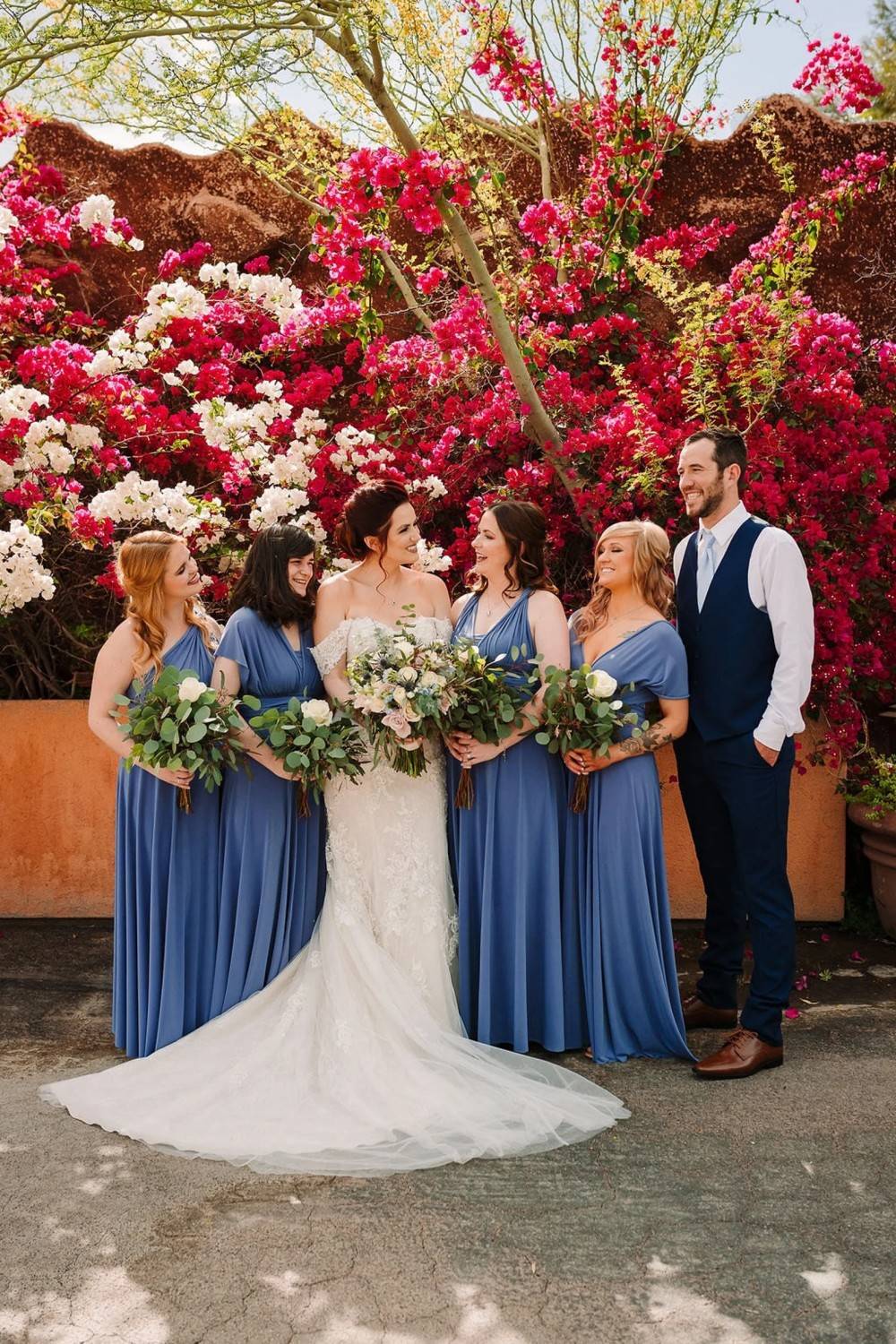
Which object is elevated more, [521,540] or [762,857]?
[521,540]

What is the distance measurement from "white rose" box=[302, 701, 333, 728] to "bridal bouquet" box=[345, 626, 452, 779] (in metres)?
0.11

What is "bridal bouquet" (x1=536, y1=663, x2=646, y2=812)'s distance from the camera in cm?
420

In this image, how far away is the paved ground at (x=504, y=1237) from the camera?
2.67 metres

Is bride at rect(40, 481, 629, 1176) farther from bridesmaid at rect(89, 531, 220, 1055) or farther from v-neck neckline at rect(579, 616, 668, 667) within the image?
v-neck neckline at rect(579, 616, 668, 667)

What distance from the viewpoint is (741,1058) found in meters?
4.15

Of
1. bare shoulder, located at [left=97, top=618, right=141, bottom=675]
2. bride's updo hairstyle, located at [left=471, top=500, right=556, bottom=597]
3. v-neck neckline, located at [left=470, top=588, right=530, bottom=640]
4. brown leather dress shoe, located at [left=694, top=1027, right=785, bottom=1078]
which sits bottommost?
brown leather dress shoe, located at [left=694, top=1027, right=785, bottom=1078]

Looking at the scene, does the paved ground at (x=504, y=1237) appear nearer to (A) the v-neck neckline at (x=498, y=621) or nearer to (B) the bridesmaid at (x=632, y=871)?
(B) the bridesmaid at (x=632, y=871)

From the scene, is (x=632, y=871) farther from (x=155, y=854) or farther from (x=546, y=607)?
(x=155, y=854)

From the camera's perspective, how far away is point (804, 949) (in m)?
5.99

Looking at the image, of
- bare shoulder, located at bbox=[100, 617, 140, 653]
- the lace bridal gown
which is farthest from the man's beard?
bare shoulder, located at bbox=[100, 617, 140, 653]

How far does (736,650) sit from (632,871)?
920mm

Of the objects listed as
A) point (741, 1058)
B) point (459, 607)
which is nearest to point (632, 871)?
point (741, 1058)

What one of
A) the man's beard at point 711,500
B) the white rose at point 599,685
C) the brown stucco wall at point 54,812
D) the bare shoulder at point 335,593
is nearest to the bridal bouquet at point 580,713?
the white rose at point 599,685

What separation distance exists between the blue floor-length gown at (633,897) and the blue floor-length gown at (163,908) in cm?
147
